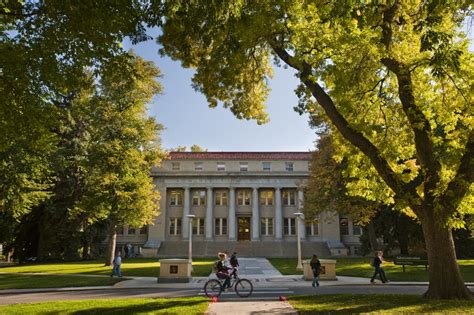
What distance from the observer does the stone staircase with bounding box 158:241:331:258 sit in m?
48.2

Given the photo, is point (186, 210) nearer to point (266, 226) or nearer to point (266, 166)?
point (266, 226)

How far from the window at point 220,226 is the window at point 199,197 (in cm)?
319

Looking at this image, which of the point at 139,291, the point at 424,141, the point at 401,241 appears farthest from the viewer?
the point at 401,241

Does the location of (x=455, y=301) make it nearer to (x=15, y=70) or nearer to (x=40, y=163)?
(x=15, y=70)

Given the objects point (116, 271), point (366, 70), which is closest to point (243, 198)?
point (116, 271)

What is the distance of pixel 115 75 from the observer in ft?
36.6

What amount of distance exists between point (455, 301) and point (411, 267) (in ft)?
62.0

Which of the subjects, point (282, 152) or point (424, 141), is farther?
point (282, 152)

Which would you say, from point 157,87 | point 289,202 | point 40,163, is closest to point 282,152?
point 289,202

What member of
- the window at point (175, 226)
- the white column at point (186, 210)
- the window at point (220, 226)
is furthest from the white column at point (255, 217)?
the window at point (175, 226)

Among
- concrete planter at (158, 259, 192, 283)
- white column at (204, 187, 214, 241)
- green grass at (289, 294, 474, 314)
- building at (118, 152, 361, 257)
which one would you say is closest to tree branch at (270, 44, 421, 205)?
green grass at (289, 294, 474, 314)

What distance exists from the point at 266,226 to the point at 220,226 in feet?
20.7

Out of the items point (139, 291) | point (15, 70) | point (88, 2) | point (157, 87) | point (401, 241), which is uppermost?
point (157, 87)

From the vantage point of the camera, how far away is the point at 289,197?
56.9m
